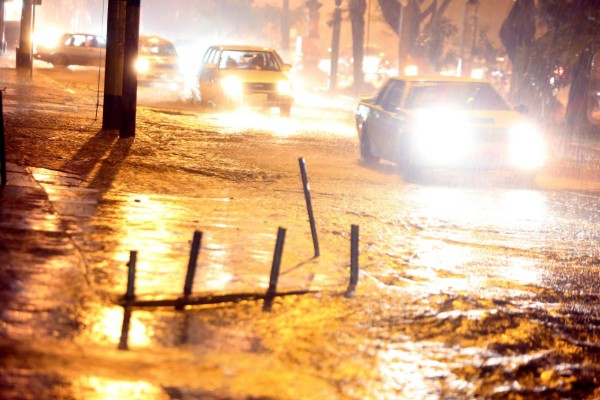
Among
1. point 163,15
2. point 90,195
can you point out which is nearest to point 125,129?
point 90,195

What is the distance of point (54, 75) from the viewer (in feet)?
127

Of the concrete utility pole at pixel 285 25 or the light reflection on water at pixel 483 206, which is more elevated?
the concrete utility pole at pixel 285 25

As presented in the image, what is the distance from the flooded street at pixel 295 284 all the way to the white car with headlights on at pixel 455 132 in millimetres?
444

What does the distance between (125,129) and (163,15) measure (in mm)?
109510

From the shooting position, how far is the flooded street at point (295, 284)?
18.6 ft

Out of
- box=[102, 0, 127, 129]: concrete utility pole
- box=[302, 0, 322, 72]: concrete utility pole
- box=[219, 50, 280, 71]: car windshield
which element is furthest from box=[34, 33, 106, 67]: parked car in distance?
box=[102, 0, 127, 129]: concrete utility pole

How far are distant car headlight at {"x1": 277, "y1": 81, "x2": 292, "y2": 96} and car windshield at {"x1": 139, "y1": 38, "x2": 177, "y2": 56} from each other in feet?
41.5

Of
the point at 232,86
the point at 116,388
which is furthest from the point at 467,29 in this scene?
the point at 116,388

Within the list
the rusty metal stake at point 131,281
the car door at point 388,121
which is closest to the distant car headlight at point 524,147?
the car door at point 388,121

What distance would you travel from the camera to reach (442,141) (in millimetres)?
14133

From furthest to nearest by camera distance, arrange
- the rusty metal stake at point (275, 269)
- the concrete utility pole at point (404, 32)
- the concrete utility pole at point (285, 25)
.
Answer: the concrete utility pole at point (285, 25), the concrete utility pole at point (404, 32), the rusty metal stake at point (275, 269)

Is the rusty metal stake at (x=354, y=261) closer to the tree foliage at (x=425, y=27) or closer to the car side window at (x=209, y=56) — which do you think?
the car side window at (x=209, y=56)

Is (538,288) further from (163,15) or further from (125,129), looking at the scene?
(163,15)

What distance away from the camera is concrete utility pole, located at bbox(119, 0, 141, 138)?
16.3m
